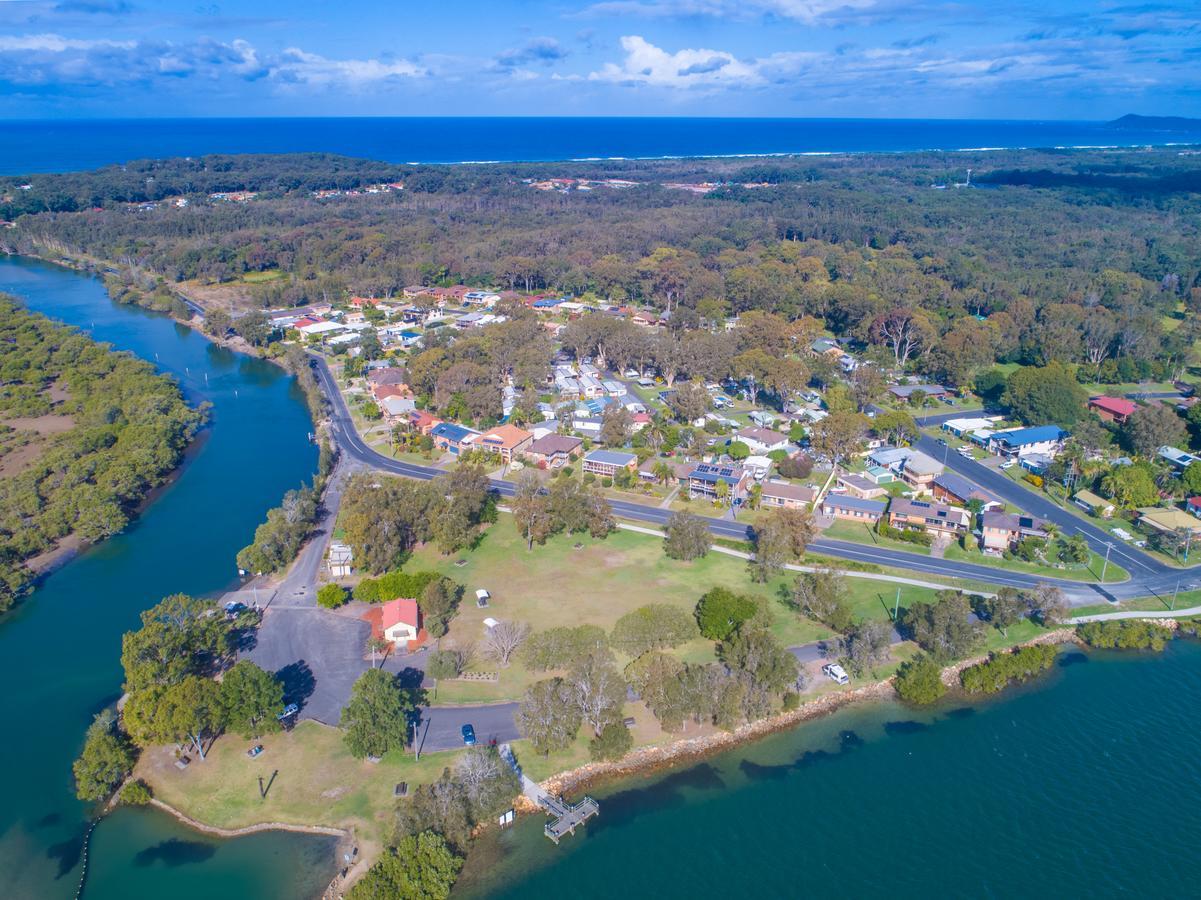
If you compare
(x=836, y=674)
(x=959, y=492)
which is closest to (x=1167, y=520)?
(x=959, y=492)

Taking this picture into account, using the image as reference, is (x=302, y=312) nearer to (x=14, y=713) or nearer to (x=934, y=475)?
(x=14, y=713)

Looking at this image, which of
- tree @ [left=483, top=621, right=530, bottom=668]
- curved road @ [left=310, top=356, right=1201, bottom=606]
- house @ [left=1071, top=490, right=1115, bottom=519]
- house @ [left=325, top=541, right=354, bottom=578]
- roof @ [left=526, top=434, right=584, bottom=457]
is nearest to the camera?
tree @ [left=483, top=621, right=530, bottom=668]

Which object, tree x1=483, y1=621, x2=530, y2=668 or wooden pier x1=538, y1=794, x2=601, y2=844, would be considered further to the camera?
tree x1=483, y1=621, x2=530, y2=668

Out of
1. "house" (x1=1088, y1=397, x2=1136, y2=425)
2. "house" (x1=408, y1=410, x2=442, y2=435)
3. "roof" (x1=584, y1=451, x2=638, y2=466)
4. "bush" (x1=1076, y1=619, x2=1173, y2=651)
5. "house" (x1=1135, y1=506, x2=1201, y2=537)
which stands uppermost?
"house" (x1=1088, y1=397, x2=1136, y2=425)

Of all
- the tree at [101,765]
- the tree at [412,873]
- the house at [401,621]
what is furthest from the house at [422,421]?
the tree at [412,873]

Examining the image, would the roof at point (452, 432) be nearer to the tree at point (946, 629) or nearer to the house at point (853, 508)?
the house at point (853, 508)

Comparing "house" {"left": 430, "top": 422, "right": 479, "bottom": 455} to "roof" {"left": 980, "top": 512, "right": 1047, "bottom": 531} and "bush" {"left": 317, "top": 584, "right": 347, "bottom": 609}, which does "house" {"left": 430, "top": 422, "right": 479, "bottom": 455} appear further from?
"roof" {"left": 980, "top": 512, "right": 1047, "bottom": 531}

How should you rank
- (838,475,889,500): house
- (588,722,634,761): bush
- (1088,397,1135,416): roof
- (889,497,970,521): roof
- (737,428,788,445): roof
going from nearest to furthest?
(588,722,634,761): bush, (889,497,970,521): roof, (838,475,889,500): house, (737,428,788,445): roof, (1088,397,1135,416): roof

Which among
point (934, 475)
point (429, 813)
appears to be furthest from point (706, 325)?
point (429, 813)

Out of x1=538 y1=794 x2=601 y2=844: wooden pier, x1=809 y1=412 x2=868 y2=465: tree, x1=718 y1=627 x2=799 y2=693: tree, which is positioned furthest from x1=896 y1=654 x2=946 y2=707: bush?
x1=809 y1=412 x2=868 y2=465: tree
